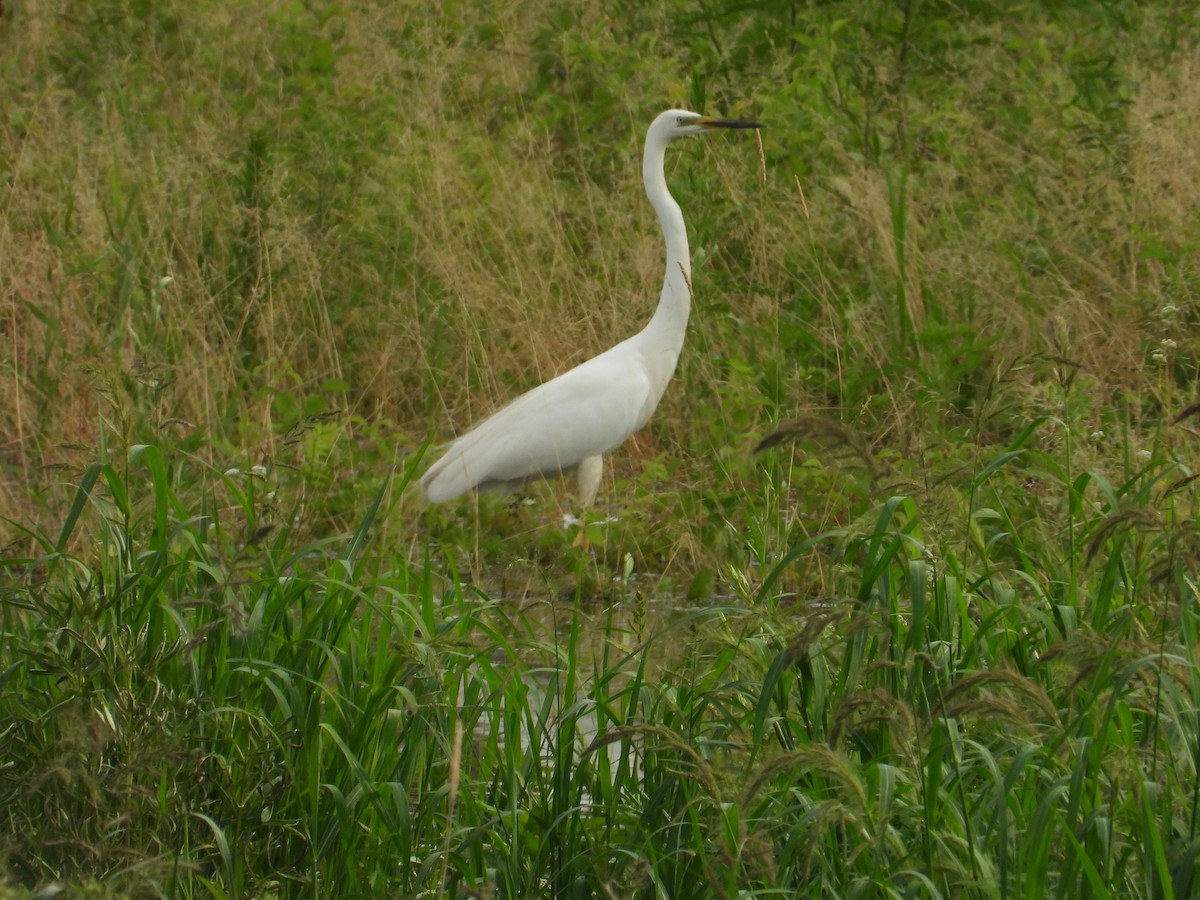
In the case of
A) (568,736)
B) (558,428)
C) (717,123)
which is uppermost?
(717,123)

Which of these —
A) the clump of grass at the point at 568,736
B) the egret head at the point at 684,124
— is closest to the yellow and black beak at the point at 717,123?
the egret head at the point at 684,124

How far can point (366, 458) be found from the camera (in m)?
5.62

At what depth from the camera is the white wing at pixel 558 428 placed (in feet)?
17.9

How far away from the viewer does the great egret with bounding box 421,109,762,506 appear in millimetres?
5469

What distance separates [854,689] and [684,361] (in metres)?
3.49

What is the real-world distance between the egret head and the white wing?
0.77 m

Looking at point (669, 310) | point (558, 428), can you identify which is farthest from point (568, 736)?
point (669, 310)

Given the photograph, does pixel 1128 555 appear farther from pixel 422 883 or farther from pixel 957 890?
pixel 422 883

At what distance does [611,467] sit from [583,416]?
0.76 meters

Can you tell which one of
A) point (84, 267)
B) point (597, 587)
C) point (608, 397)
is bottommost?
point (597, 587)

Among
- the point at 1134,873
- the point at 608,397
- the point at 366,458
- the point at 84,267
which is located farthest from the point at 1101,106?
the point at 1134,873

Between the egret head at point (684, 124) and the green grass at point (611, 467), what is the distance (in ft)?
1.53

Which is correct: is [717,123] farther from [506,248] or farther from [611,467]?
[611,467]

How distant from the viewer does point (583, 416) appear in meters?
5.45
